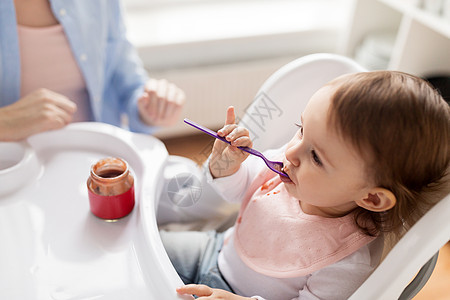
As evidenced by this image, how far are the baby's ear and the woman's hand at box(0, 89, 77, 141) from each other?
1.98ft

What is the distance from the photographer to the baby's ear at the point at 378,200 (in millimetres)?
598

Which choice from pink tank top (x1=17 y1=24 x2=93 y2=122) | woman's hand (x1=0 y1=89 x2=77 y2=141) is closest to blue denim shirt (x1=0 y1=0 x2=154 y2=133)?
pink tank top (x1=17 y1=24 x2=93 y2=122)

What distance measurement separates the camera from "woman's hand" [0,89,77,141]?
2.74 ft

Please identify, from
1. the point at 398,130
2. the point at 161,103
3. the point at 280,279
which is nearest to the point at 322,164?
the point at 398,130

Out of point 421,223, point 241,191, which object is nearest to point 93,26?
point 241,191

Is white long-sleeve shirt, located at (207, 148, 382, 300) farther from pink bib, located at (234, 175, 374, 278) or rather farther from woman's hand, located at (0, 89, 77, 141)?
woman's hand, located at (0, 89, 77, 141)

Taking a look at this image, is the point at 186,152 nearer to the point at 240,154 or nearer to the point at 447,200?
the point at 240,154

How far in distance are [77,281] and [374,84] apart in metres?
0.52

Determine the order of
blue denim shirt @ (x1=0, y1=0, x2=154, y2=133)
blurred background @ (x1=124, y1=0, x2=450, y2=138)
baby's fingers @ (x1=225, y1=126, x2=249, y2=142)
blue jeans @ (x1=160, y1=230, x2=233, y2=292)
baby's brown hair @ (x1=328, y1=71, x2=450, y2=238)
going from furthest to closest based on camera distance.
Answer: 1. blurred background @ (x1=124, y1=0, x2=450, y2=138)
2. blue denim shirt @ (x1=0, y1=0, x2=154, y2=133)
3. blue jeans @ (x1=160, y1=230, x2=233, y2=292)
4. baby's fingers @ (x1=225, y1=126, x2=249, y2=142)
5. baby's brown hair @ (x1=328, y1=71, x2=450, y2=238)

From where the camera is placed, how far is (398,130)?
546mm

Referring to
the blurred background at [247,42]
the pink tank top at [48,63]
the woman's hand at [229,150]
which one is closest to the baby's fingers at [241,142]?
the woman's hand at [229,150]

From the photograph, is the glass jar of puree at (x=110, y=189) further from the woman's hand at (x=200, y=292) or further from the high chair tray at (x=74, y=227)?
the woman's hand at (x=200, y=292)

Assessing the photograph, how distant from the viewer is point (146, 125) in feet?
3.51

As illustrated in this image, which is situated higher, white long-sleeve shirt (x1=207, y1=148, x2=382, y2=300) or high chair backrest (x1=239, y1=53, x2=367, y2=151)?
high chair backrest (x1=239, y1=53, x2=367, y2=151)
